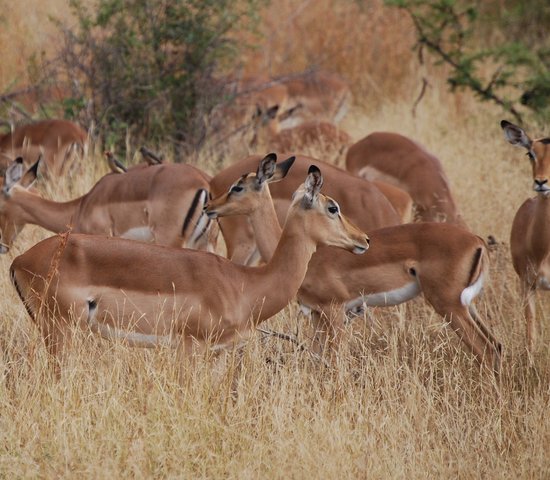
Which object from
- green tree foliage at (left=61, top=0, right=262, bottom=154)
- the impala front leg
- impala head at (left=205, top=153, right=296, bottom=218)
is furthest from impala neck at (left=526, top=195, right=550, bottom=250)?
green tree foliage at (left=61, top=0, right=262, bottom=154)

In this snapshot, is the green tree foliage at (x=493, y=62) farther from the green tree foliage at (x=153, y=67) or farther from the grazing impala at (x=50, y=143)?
the grazing impala at (x=50, y=143)

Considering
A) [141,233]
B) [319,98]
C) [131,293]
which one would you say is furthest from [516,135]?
[319,98]

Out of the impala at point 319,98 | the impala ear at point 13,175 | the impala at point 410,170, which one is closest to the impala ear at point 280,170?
the impala ear at point 13,175

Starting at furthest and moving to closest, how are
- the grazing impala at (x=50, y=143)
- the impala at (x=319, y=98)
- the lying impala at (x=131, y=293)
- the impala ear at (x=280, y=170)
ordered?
1. the impala at (x=319, y=98)
2. the grazing impala at (x=50, y=143)
3. the impala ear at (x=280, y=170)
4. the lying impala at (x=131, y=293)

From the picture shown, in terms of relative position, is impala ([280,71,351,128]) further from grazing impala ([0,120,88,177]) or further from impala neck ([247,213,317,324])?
impala neck ([247,213,317,324])

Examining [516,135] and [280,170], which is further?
[516,135]

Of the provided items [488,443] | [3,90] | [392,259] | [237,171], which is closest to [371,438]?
[488,443]

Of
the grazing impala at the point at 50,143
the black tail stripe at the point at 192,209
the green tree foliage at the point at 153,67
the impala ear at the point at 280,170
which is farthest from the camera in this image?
the green tree foliage at the point at 153,67

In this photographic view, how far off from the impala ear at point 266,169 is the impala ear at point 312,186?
39 cm

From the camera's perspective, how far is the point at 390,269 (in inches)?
216

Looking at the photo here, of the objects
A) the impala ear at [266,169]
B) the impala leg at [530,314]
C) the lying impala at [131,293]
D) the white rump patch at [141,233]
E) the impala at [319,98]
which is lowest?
the impala at [319,98]

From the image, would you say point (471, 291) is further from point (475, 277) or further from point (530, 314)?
point (530, 314)

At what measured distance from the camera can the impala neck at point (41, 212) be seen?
6523mm

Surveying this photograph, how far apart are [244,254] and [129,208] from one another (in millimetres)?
679
